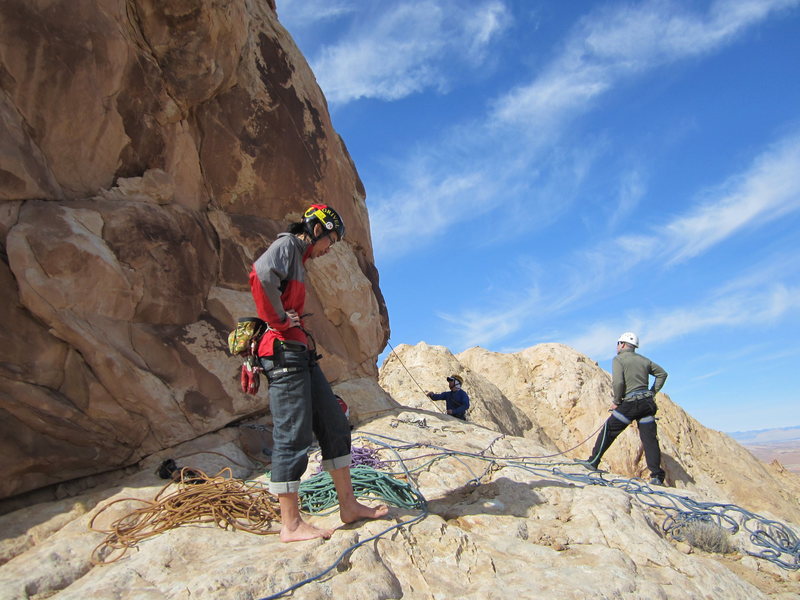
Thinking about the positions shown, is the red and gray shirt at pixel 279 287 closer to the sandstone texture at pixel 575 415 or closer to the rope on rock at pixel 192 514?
→ the rope on rock at pixel 192 514

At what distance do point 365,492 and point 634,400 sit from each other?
14.0 feet

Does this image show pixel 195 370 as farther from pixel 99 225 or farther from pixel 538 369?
pixel 538 369

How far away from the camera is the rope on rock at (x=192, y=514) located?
3389mm

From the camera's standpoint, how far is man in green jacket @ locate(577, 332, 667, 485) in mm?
6719

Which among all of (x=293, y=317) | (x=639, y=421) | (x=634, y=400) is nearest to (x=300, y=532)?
(x=293, y=317)

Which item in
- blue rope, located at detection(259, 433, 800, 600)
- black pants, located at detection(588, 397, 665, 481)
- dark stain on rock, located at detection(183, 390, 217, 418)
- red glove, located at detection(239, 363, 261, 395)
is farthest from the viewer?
black pants, located at detection(588, 397, 665, 481)

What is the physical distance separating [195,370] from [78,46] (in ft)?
10.5

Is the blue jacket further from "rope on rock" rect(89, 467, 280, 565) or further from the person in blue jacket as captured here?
"rope on rock" rect(89, 467, 280, 565)

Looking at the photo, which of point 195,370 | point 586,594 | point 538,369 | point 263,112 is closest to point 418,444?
point 195,370

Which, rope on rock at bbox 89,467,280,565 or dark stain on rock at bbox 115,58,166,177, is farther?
dark stain on rock at bbox 115,58,166,177

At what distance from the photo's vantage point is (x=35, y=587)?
299 centimetres

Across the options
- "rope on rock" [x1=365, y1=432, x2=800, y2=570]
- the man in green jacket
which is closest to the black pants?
the man in green jacket

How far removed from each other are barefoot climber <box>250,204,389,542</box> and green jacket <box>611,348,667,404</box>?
4485mm

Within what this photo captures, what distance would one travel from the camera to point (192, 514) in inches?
142
